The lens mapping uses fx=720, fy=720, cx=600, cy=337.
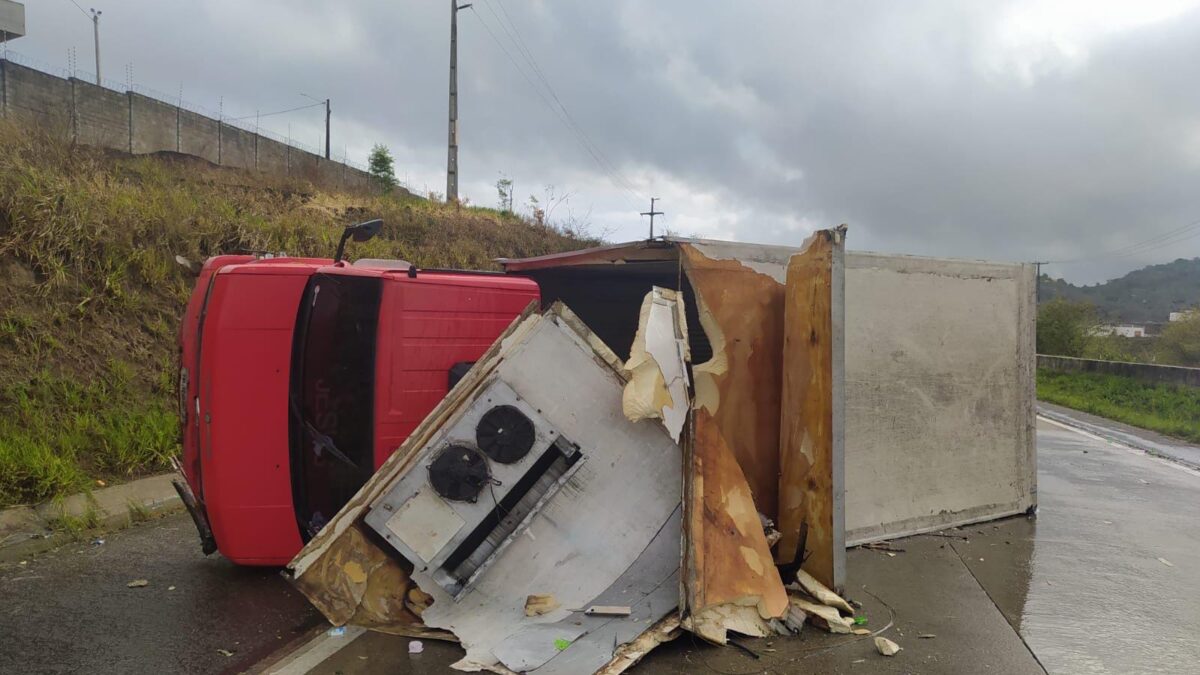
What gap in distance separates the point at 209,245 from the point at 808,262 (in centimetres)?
842

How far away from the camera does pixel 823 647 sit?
3400 mm

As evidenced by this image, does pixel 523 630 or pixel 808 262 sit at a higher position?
pixel 808 262

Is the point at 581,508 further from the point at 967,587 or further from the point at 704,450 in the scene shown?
the point at 967,587

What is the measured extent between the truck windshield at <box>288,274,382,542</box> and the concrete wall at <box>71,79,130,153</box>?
54.6ft

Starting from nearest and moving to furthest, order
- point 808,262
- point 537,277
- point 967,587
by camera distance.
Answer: point 808,262 < point 967,587 < point 537,277

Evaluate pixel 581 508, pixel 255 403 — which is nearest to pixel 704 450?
pixel 581 508

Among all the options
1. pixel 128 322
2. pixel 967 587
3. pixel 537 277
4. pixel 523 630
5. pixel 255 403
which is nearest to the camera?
pixel 523 630

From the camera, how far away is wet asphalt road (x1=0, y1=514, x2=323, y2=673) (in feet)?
10.5

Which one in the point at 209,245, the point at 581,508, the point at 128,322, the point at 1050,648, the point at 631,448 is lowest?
the point at 1050,648

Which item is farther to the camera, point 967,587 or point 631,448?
point 967,587

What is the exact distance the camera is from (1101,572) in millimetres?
4652

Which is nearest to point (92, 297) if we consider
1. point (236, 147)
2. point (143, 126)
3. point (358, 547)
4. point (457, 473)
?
point (358, 547)

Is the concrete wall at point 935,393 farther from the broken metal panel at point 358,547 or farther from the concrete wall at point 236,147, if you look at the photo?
the concrete wall at point 236,147

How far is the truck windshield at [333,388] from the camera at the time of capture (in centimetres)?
373
